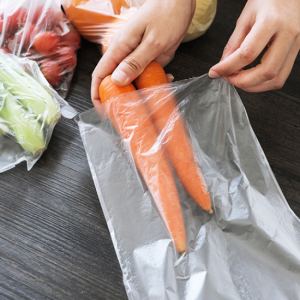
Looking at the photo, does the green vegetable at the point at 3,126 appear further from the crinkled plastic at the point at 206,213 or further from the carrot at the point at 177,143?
the carrot at the point at 177,143

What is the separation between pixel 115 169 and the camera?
457 mm

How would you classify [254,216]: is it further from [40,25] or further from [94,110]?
[40,25]

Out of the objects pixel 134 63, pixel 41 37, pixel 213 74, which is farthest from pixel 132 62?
pixel 41 37

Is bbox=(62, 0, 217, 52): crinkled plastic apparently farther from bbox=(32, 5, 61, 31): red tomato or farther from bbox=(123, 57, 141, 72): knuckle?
bbox=(123, 57, 141, 72): knuckle

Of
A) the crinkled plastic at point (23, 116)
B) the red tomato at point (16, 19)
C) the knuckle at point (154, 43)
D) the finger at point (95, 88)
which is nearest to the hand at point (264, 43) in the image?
the knuckle at point (154, 43)

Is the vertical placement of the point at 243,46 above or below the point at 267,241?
above

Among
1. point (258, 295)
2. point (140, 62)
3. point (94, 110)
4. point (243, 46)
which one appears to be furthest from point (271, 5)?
point (258, 295)

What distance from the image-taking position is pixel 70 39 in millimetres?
650

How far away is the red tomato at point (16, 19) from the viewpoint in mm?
612

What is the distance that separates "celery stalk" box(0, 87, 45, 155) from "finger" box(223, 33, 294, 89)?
381 millimetres

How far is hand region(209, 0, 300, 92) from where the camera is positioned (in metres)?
0.45

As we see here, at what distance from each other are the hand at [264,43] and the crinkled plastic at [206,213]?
0.05 meters

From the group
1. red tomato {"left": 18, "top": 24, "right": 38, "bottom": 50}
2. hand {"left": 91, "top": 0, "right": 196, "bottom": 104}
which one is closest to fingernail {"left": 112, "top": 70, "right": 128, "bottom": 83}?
hand {"left": 91, "top": 0, "right": 196, "bottom": 104}

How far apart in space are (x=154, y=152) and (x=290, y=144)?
322mm
